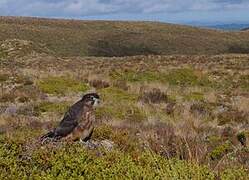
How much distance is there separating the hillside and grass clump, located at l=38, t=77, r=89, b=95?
2220 inches

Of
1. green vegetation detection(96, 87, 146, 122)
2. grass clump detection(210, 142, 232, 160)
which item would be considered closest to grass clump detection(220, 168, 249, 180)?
grass clump detection(210, 142, 232, 160)

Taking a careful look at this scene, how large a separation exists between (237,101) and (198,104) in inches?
102

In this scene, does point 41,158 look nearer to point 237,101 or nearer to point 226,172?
point 226,172

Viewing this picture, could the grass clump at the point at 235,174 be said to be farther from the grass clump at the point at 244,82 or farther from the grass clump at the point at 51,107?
the grass clump at the point at 244,82

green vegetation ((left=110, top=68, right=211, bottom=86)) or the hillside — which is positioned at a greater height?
green vegetation ((left=110, top=68, right=211, bottom=86))

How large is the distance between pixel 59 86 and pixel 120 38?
75.9m

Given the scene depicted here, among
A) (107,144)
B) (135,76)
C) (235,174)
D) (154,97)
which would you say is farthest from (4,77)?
(235,174)

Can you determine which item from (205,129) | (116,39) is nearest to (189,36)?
(116,39)

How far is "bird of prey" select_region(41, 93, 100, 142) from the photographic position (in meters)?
7.18

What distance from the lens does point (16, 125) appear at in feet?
38.6

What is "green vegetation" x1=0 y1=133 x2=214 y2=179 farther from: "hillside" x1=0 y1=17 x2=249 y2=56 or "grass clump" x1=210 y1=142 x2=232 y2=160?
"hillside" x1=0 y1=17 x2=249 y2=56

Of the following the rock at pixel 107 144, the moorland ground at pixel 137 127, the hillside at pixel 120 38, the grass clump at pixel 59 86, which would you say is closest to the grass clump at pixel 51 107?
the moorland ground at pixel 137 127

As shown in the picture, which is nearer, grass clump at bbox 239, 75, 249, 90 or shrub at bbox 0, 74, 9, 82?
shrub at bbox 0, 74, 9, 82

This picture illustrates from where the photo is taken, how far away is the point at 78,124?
7180 mm
